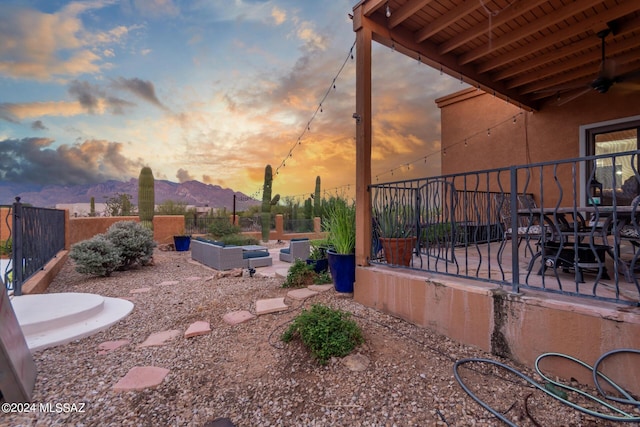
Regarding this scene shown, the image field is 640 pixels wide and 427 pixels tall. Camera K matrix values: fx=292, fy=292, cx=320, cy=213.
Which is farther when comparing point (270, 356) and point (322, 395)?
point (270, 356)

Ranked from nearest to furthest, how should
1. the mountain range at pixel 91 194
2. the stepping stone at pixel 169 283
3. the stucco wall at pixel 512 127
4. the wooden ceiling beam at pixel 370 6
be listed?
1. the wooden ceiling beam at pixel 370 6
2. the stepping stone at pixel 169 283
3. the stucco wall at pixel 512 127
4. the mountain range at pixel 91 194

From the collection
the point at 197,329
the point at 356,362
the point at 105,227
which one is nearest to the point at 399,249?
the point at 356,362

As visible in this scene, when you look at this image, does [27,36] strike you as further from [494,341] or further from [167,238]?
[494,341]

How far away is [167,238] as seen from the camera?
883cm

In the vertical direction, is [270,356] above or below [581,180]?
below

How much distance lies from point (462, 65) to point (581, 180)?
308 cm

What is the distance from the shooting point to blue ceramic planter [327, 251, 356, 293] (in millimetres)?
3246

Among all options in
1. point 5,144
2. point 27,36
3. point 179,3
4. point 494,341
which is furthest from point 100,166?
point 494,341

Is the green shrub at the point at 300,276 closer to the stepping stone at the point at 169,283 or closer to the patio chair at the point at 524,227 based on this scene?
the stepping stone at the point at 169,283

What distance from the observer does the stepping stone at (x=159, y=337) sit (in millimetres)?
2389

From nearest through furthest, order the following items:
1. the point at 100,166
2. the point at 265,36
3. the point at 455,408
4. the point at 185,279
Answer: the point at 455,408 → the point at 185,279 → the point at 265,36 → the point at 100,166

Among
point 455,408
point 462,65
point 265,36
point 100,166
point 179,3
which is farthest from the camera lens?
point 100,166

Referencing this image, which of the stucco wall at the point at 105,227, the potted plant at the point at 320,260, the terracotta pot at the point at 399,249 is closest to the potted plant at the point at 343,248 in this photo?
the terracotta pot at the point at 399,249

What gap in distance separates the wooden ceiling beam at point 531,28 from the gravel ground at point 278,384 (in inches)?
137
